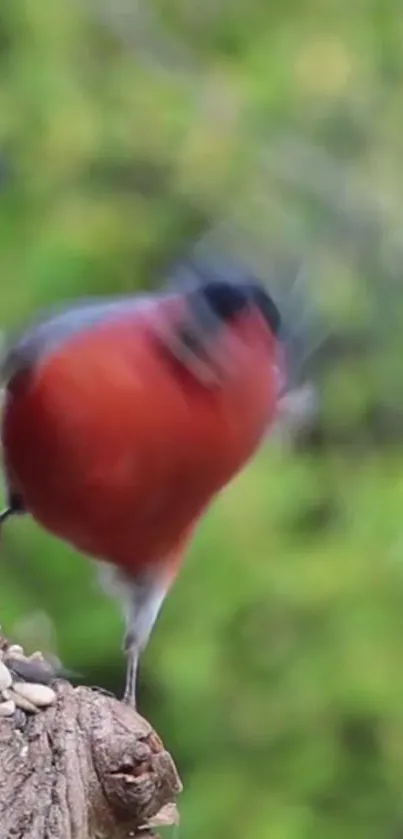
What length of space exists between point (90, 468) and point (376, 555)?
33.8 inches

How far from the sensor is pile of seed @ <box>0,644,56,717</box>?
873 mm

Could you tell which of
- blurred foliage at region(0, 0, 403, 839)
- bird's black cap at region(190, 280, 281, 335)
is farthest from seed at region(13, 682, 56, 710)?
blurred foliage at region(0, 0, 403, 839)

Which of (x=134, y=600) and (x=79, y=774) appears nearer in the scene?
(x=79, y=774)

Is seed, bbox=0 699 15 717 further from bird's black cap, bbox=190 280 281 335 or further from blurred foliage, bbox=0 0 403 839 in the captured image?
blurred foliage, bbox=0 0 403 839

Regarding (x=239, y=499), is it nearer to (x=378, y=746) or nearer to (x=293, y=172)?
(x=378, y=746)

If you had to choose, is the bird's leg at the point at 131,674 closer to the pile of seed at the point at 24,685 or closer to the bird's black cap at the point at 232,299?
the pile of seed at the point at 24,685

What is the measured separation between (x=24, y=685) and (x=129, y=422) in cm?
16

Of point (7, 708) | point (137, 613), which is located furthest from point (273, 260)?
point (7, 708)

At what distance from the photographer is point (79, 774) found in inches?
32.7

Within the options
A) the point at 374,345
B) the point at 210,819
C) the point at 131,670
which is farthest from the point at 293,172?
the point at 131,670

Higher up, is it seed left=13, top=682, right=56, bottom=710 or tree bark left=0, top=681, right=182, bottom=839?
seed left=13, top=682, right=56, bottom=710

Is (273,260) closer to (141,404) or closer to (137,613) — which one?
(137,613)

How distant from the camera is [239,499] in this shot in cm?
176

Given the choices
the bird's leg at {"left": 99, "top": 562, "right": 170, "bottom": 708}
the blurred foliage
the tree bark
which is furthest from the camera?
the blurred foliage
